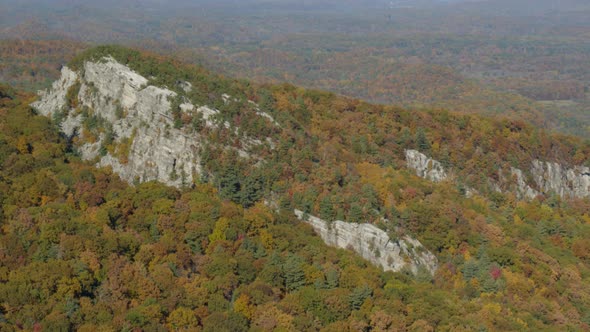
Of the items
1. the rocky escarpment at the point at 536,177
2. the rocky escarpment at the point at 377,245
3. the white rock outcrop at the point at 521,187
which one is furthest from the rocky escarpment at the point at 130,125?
the white rock outcrop at the point at 521,187

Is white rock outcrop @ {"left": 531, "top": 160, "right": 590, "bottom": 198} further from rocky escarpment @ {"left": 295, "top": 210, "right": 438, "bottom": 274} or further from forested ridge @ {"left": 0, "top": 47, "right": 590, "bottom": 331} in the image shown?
rocky escarpment @ {"left": 295, "top": 210, "right": 438, "bottom": 274}

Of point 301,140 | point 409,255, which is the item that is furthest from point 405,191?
point 301,140

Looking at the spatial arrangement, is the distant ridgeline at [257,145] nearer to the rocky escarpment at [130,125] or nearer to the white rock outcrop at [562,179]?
the rocky escarpment at [130,125]

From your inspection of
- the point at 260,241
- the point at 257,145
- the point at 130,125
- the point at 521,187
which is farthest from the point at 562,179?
the point at 130,125

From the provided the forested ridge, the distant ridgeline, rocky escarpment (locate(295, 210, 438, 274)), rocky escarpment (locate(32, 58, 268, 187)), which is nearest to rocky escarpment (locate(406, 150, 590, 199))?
the distant ridgeline

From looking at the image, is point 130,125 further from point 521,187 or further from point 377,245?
point 521,187
